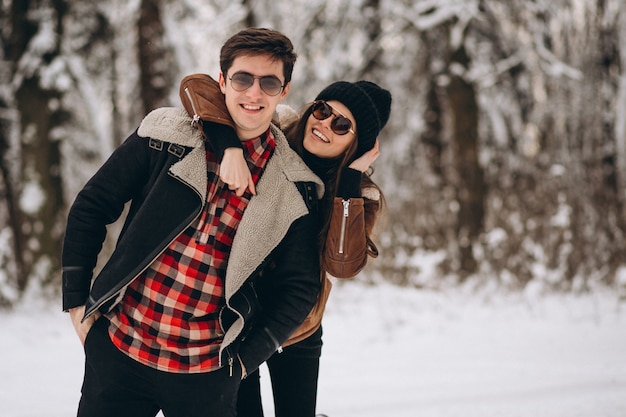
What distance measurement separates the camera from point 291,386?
8.36 ft

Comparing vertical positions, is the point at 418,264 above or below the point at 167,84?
below

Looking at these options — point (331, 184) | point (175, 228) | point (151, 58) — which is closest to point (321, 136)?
point (331, 184)

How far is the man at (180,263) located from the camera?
6.18 ft

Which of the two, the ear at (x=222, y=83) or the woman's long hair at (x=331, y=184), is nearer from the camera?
the ear at (x=222, y=83)

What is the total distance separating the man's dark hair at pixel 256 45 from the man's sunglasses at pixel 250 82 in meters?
0.07

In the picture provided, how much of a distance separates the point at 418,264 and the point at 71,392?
5.13 m

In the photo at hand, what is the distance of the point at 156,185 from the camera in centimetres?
192

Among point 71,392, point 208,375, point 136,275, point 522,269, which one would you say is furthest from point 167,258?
point 522,269

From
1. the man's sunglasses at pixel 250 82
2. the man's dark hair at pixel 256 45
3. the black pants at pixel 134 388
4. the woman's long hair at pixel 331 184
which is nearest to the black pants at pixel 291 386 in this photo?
the woman's long hair at pixel 331 184

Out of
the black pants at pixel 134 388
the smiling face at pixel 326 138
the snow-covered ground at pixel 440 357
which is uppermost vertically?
the smiling face at pixel 326 138

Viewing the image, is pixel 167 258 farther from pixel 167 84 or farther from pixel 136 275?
pixel 167 84

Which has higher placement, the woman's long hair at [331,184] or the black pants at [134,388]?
the woman's long hair at [331,184]

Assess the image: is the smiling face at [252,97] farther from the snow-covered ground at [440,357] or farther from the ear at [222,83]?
the snow-covered ground at [440,357]

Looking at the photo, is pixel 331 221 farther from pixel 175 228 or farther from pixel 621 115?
pixel 621 115
